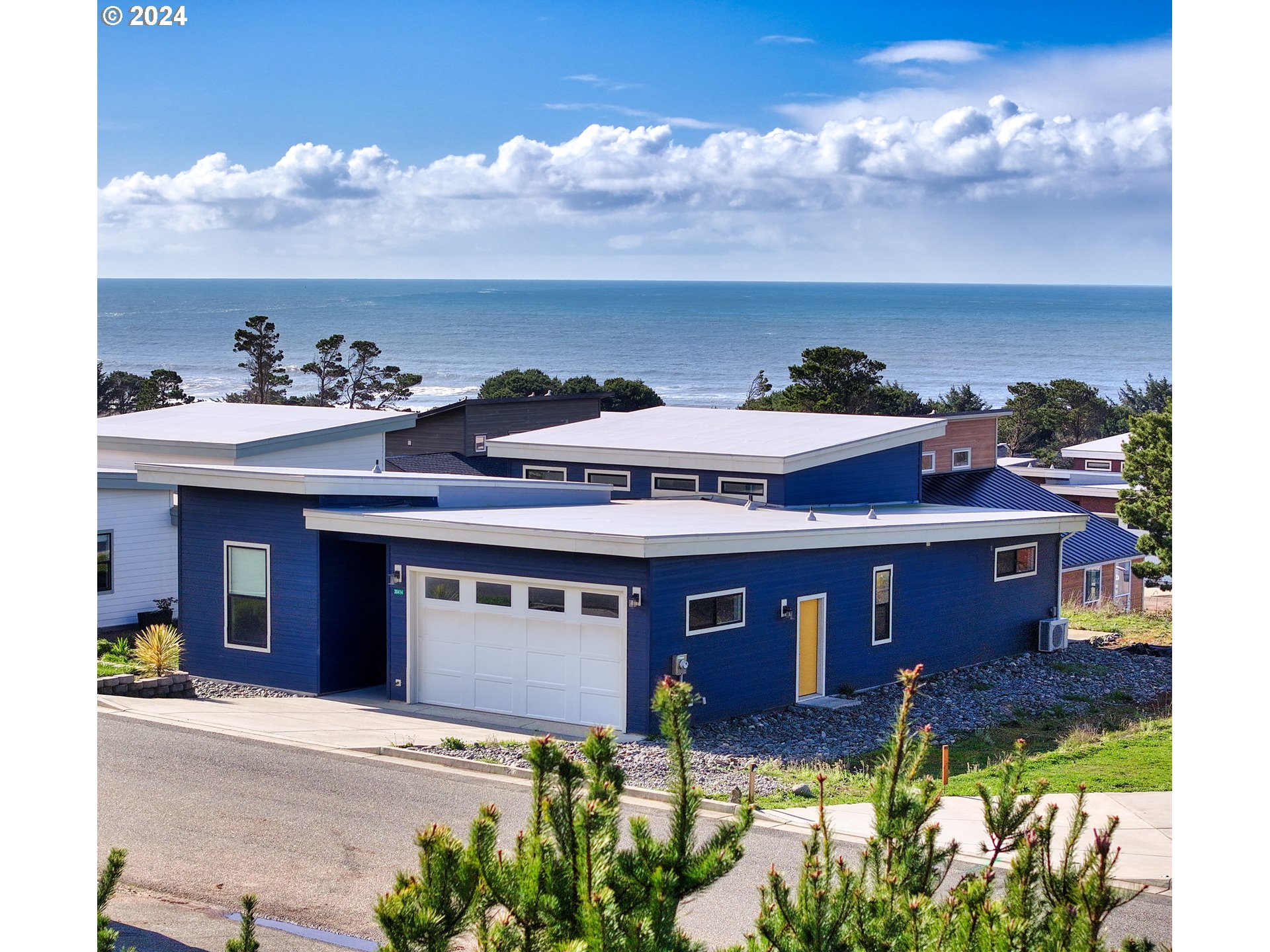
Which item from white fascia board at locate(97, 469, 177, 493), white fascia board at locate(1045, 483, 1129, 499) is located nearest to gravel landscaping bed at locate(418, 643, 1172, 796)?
white fascia board at locate(97, 469, 177, 493)

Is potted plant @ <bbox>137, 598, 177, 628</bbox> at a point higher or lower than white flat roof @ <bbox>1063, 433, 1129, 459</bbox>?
lower

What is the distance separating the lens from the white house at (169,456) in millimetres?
19391

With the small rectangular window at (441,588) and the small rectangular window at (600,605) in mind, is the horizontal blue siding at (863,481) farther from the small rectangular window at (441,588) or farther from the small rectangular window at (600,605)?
the small rectangular window at (441,588)

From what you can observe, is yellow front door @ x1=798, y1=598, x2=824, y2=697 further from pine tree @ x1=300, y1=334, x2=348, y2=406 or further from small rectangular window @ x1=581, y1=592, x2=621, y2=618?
pine tree @ x1=300, y1=334, x2=348, y2=406

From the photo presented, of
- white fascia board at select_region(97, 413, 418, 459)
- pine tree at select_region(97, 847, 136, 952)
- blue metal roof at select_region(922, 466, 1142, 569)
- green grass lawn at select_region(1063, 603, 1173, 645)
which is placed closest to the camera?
pine tree at select_region(97, 847, 136, 952)

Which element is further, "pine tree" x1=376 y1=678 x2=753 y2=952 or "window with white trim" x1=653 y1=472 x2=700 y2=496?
"window with white trim" x1=653 y1=472 x2=700 y2=496

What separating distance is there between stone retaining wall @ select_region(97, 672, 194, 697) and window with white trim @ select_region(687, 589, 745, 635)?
19.3ft

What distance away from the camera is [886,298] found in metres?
171

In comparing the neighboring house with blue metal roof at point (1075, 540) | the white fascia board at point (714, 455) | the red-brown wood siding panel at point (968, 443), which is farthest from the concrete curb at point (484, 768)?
the red-brown wood siding panel at point (968, 443)

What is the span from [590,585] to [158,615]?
7.98 metres

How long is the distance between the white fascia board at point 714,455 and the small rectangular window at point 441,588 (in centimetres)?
553

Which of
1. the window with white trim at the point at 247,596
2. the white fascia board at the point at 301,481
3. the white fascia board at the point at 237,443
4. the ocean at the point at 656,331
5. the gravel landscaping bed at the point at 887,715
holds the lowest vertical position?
the gravel landscaping bed at the point at 887,715

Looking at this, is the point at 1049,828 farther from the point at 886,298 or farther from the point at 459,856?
the point at 886,298

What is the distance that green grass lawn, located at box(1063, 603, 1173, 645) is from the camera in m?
22.8
